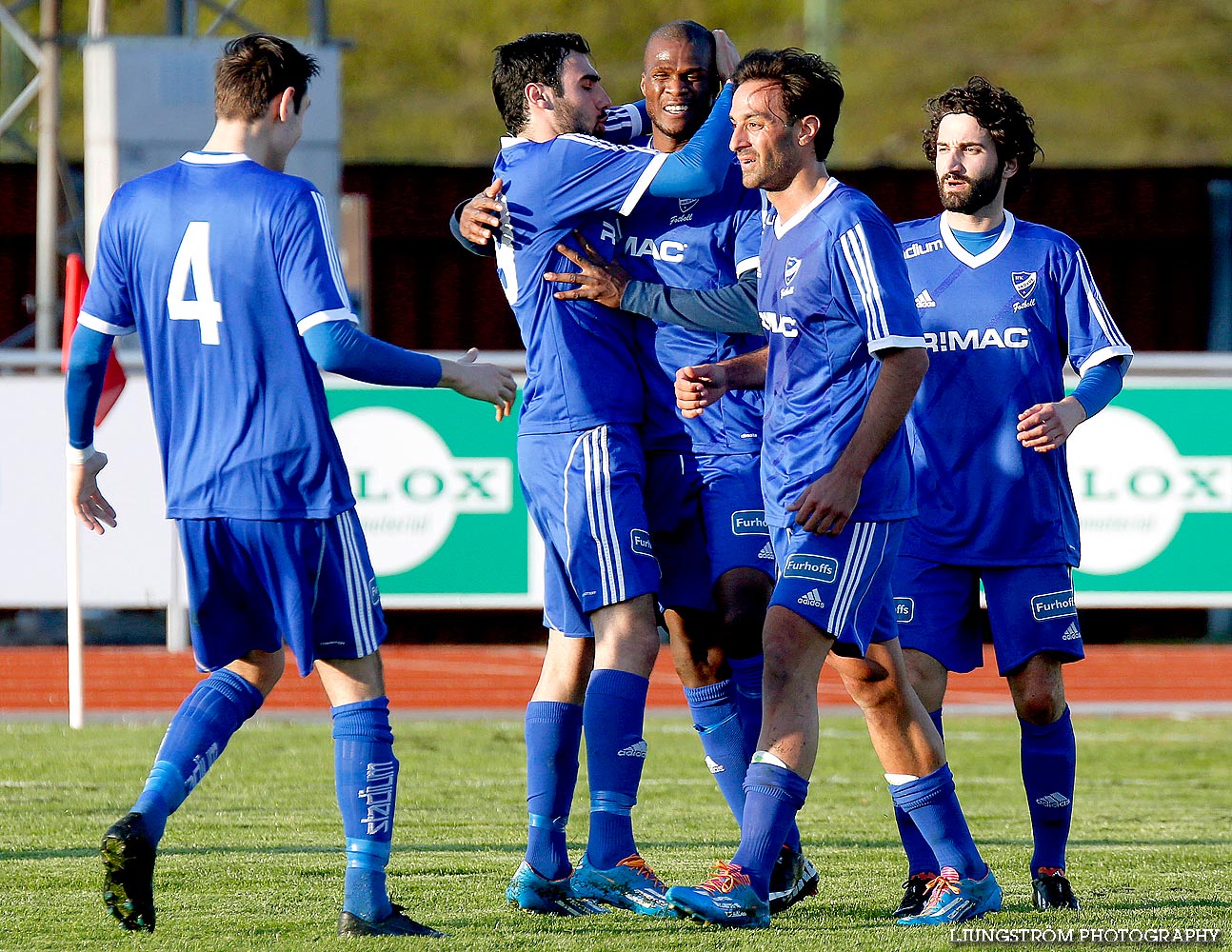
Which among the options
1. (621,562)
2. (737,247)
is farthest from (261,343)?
(737,247)

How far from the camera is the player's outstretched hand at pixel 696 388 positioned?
475 centimetres

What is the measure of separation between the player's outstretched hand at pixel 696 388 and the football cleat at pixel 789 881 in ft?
3.91

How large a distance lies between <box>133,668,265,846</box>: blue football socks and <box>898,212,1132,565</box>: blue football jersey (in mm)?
1904

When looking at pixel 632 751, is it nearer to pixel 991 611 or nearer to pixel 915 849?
pixel 915 849

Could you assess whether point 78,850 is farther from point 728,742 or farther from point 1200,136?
point 1200,136

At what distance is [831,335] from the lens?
15.0ft

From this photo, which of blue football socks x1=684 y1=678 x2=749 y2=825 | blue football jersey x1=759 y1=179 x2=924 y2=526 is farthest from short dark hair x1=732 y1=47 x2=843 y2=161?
blue football socks x1=684 y1=678 x2=749 y2=825

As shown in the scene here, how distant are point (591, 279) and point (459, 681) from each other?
7351 millimetres

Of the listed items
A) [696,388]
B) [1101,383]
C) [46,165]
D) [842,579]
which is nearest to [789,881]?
[842,579]

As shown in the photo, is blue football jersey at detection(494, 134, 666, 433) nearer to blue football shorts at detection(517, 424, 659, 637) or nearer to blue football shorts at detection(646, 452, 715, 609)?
blue football shorts at detection(517, 424, 659, 637)

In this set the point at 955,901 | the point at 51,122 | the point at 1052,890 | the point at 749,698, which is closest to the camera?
the point at 955,901

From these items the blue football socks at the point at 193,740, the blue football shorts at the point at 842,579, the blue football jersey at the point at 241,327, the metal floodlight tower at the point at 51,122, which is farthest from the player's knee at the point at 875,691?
the metal floodlight tower at the point at 51,122

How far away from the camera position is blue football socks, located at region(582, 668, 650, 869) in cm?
488

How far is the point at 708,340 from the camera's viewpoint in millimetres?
5258
